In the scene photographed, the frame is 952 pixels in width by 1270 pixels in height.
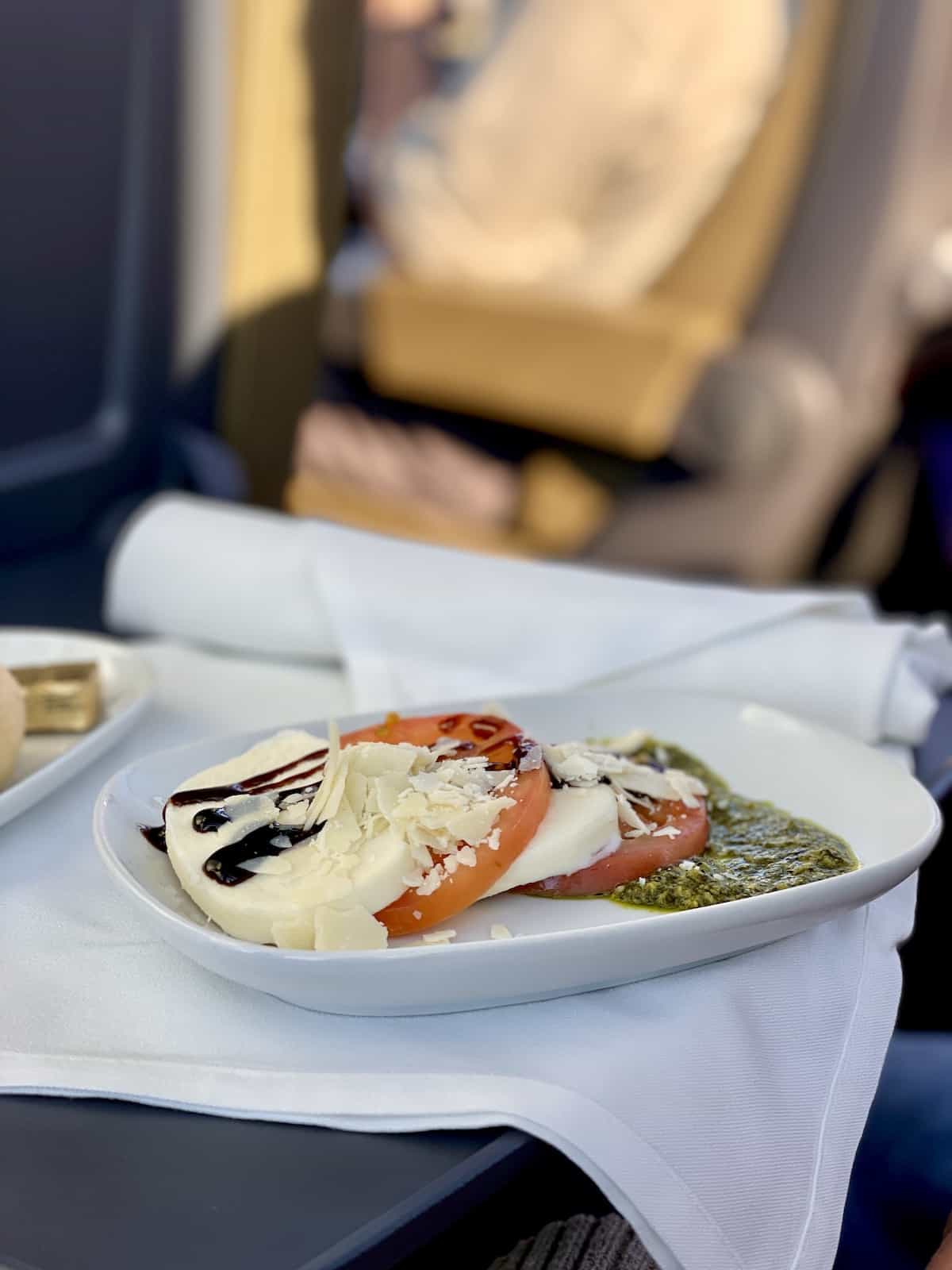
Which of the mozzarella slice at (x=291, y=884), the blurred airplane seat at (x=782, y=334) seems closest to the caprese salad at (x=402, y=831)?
the mozzarella slice at (x=291, y=884)

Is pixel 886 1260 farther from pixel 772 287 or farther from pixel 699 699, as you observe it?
pixel 772 287

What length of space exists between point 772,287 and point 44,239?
4.11 ft

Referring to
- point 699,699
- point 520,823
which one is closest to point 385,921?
point 520,823

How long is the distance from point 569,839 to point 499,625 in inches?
12.6

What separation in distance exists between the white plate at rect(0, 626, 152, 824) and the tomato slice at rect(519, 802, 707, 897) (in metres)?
0.22

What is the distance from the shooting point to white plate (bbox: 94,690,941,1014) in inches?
15.9

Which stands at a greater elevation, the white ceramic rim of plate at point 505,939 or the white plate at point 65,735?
the white ceramic rim of plate at point 505,939

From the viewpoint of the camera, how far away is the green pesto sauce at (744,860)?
18.6 inches

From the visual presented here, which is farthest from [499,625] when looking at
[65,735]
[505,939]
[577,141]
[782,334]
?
[577,141]

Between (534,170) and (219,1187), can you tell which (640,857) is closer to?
(219,1187)

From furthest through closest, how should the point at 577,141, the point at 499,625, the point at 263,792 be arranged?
the point at 577,141
the point at 499,625
the point at 263,792

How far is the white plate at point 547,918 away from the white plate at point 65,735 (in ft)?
0.19

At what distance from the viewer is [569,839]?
461 millimetres

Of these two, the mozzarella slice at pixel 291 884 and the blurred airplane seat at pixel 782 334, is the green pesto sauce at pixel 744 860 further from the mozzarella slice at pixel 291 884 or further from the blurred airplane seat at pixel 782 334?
the blurred airplane seat at pixel 782 334
